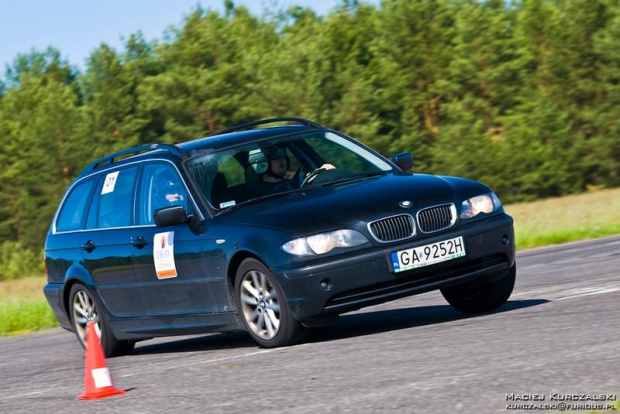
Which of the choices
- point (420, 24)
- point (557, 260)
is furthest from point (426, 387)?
point (420, 24)

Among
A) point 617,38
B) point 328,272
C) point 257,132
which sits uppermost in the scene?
point 257,132

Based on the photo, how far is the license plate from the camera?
8.16 meters

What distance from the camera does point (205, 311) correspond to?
8977 millimetres

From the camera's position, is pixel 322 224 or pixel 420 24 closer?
pixel 322 224

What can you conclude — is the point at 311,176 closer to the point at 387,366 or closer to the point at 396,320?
the point at 396,320

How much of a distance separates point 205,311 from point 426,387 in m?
3.40

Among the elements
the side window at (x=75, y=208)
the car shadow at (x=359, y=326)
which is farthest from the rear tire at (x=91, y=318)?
the side window at (x=75, y=208)

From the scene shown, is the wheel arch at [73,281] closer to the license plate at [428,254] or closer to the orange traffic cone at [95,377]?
the orange traffic cone at [95,377]

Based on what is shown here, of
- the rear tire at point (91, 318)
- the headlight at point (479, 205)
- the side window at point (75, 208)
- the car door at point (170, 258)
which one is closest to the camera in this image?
the headlight at point (479, 205)

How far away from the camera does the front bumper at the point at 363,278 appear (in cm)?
805

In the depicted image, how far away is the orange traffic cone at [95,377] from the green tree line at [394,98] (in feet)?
180

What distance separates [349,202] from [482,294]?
1.46 m

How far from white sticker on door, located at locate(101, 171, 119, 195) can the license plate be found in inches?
129

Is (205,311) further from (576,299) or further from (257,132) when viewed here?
(576,299)
